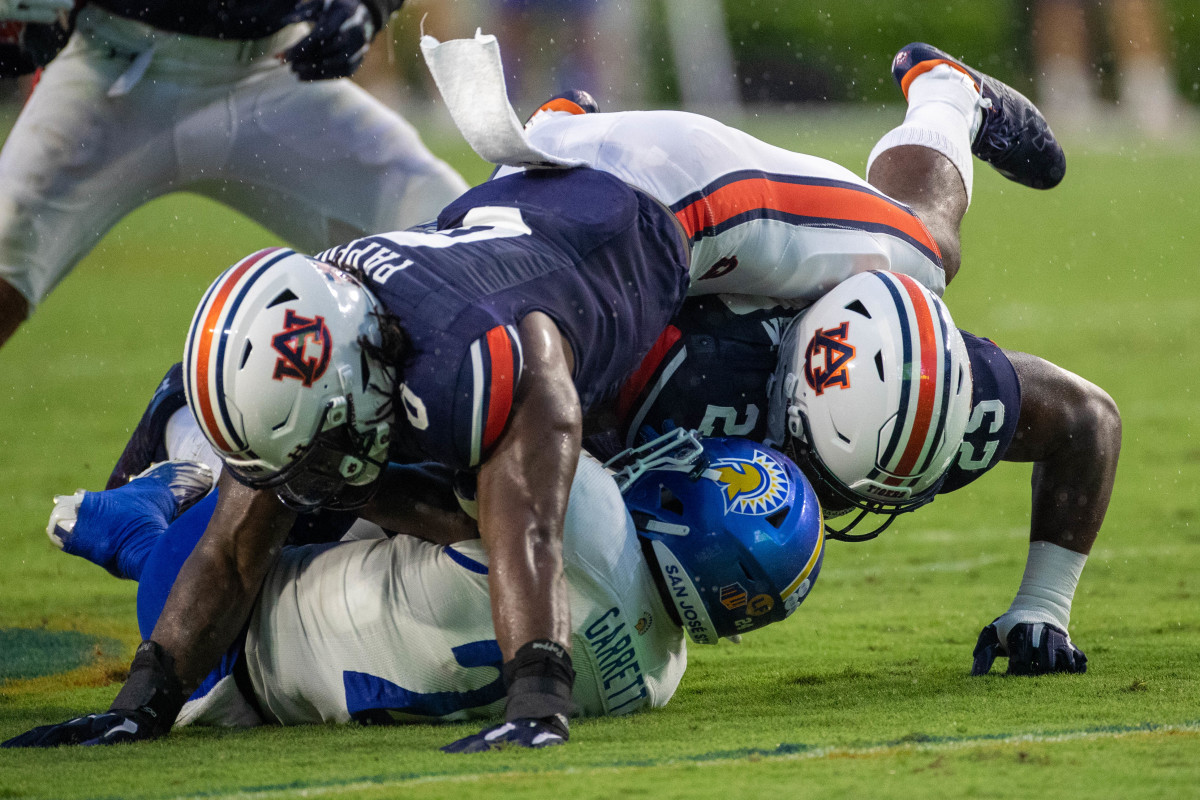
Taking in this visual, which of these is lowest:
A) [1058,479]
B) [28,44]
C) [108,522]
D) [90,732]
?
[90,732]

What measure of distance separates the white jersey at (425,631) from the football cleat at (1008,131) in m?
2.31

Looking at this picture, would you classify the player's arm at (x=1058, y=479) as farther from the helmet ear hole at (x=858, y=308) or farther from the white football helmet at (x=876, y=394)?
the helmet ear hole at (x=858, y=308)

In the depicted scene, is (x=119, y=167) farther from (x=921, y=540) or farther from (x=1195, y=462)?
(x=1195, y=462)

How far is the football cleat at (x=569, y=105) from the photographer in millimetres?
4727

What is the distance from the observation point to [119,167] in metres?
5.02

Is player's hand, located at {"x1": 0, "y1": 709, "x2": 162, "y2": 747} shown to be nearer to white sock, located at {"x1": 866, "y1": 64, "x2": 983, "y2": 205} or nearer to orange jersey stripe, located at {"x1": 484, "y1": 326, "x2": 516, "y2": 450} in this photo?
orange jersey stripe, located at {"x1": 484, "y1": 326, "x2": 516, "y2": 450}

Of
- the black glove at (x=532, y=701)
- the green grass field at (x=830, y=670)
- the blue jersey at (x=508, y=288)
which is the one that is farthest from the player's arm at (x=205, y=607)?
the black glove at (x=532, y=701)

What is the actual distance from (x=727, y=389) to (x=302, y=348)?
1251mm

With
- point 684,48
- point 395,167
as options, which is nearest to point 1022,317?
point 395,167

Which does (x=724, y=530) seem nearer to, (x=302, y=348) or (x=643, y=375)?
(x=643, y=375)

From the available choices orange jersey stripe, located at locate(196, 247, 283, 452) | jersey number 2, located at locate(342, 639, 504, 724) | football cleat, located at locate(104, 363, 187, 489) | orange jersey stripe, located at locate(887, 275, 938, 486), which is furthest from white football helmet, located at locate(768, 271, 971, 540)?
football cleat, located at locate(104, 363, 187, 489)

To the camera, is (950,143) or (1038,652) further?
(950,143)

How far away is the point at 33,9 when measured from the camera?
15.5ft

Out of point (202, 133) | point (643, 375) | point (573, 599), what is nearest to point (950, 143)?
point (643, 375)
